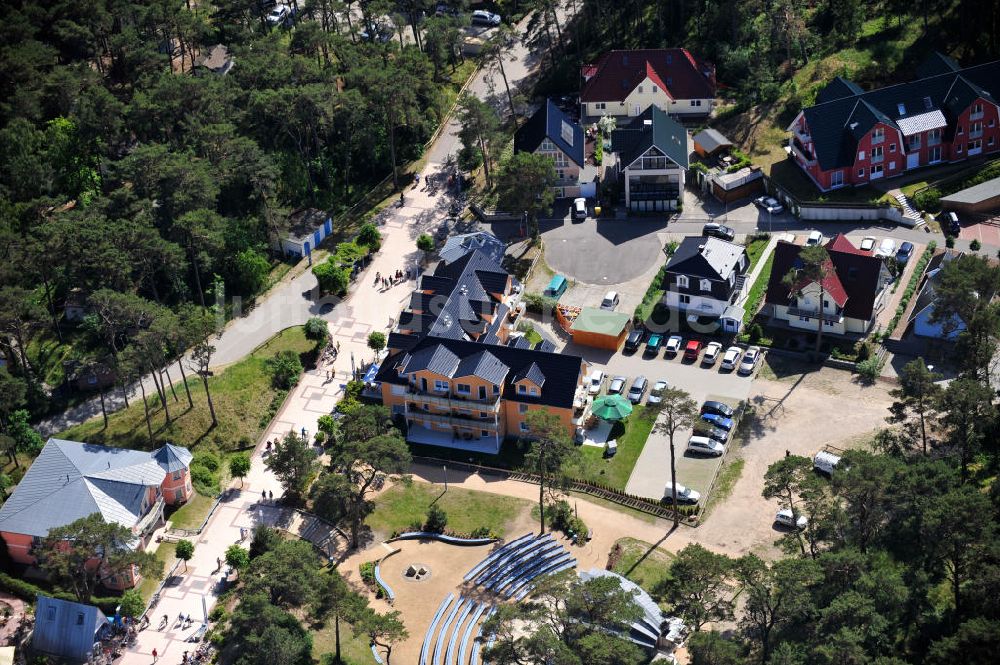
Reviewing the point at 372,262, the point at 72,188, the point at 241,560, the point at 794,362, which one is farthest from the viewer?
the point at 72,188

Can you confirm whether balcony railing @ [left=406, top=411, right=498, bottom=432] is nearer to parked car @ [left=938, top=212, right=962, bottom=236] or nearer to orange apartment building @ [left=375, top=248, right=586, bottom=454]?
orange apartment building @ [left=375, top=248, right=586, bottom=454]

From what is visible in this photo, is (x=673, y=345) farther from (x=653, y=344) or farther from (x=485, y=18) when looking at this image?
(x=485, y=18)

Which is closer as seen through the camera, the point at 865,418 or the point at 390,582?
the point at 390,582

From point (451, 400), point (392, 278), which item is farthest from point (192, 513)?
point (392, 278)

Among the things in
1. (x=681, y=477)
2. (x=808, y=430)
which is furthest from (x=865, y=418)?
(x=681, y=477)

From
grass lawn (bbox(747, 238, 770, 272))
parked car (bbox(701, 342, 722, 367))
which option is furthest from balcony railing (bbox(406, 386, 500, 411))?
grass lawn (bbox(747, 238, 770, 272))

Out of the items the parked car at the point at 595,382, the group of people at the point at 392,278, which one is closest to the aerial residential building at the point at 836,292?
the parked car at the point at 595,382

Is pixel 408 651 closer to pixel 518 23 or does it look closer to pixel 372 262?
→ pixel 372 262
